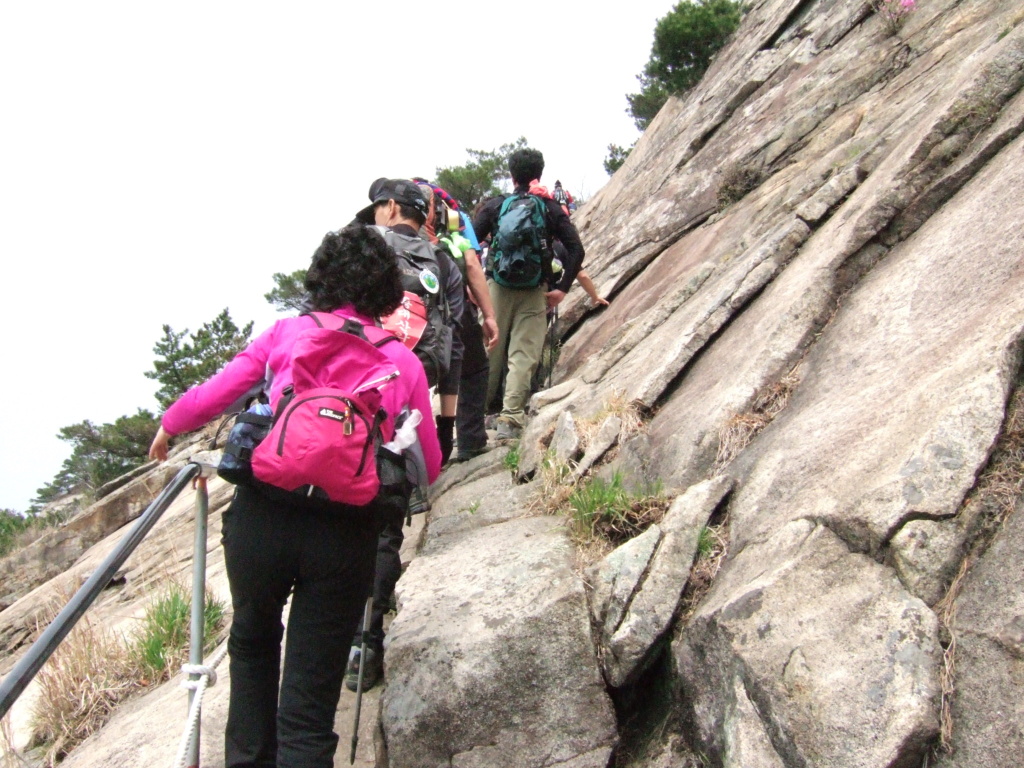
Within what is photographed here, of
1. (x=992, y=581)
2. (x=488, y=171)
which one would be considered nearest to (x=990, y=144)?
(x=992, y=581)

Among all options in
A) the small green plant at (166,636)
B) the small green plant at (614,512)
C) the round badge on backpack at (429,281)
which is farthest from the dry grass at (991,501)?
the small green plant at (166,636)

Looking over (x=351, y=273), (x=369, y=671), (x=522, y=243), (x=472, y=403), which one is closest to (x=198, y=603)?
(x=369, y=671)

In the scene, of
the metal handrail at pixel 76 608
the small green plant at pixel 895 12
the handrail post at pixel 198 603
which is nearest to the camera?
the metal handrail at pixel 76 608

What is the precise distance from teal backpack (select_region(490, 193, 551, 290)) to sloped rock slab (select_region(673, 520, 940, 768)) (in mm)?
3478

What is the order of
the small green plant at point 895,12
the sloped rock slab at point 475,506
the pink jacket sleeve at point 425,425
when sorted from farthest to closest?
the small green plant at point 895,12, the sloped rock slab at point 475,506, the pink jacket sleeve at point 425,425

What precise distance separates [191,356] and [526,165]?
53.2ft

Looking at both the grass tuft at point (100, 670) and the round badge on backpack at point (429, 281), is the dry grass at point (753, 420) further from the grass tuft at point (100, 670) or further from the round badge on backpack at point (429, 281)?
the grass tuft at point (100, 670)

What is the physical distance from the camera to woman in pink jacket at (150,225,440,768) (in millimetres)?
2861

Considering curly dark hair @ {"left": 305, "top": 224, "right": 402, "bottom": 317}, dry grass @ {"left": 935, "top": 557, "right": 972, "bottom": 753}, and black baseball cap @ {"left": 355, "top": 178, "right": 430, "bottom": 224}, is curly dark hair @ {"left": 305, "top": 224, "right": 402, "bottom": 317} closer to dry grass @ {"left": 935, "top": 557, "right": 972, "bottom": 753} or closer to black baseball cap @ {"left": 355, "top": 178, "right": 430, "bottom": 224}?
black baseball cap @ {"left": 355, "top": 178, "right": 430, "bottom": 224}

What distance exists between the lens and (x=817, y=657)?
103 inches

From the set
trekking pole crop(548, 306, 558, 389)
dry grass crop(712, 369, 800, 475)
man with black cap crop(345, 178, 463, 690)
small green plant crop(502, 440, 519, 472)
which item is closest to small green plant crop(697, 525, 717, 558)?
dry grass crop(712, 369, 800, 475)

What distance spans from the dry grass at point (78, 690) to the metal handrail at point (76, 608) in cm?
172

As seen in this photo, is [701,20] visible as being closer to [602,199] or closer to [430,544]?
[602,199]

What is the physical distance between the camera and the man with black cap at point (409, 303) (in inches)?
157
